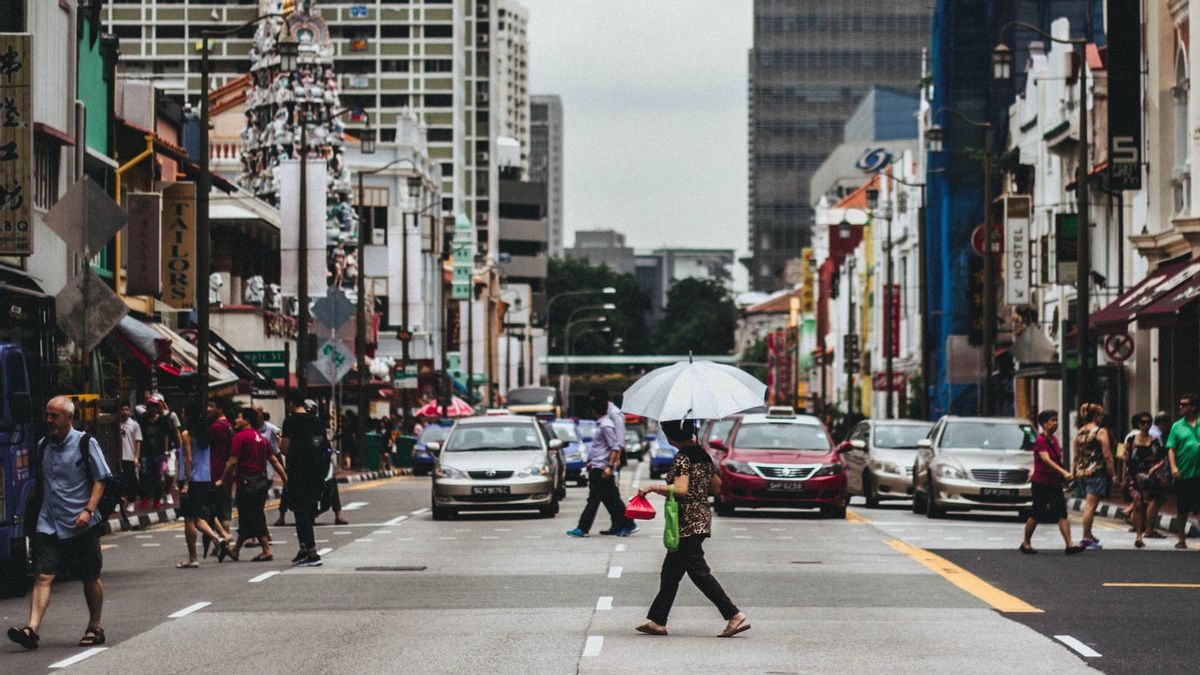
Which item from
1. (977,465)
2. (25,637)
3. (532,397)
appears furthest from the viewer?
(532,397)

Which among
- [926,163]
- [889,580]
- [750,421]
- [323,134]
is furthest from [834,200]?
[889,580]

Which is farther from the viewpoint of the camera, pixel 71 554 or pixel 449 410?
pixel 449 410

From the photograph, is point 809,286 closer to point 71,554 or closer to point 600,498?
point 600,498

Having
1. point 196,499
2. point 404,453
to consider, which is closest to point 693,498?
point 196,499

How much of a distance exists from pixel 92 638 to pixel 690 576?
14.0 feet

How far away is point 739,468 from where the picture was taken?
31.8 meters

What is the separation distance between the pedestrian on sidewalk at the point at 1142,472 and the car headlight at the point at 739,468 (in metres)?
5.48

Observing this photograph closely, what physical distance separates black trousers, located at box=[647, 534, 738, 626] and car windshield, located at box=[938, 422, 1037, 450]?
18.3 meters

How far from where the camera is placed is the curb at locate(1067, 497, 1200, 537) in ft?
95.7

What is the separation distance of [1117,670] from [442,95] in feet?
488

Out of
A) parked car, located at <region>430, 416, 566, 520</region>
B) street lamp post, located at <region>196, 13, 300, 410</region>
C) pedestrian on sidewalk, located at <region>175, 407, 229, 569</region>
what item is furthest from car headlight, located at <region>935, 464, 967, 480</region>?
pedestrian on sidewalk, located at <region>175, 407, 229, 569</region>

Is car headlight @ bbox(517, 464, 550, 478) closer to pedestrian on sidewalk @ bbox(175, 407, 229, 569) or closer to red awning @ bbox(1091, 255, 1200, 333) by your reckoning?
pedestrian on sidewalk @ bbox(175, 407, 229, 569)

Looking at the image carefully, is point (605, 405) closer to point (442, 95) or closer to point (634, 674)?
point (634, 674)

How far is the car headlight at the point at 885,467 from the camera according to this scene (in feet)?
121
